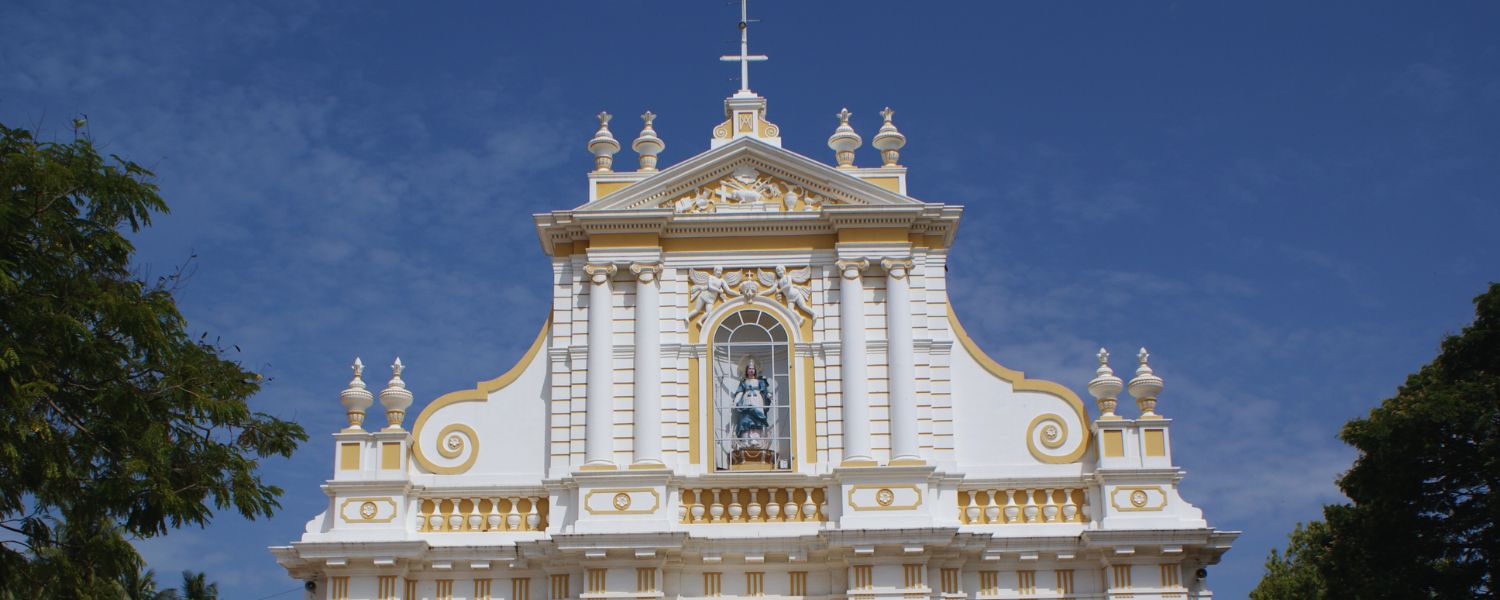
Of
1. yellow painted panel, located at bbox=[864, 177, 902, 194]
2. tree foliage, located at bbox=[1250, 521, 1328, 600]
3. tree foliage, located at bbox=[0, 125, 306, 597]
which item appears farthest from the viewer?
tree foliage, located at bbox=[1250, 521, 1328, 600]

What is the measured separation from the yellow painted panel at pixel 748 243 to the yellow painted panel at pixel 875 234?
202 millimetres

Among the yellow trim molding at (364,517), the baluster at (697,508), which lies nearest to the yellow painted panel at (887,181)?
the baluster at (697,508)

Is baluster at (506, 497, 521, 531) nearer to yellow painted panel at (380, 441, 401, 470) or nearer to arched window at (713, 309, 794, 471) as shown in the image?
yellow painted panel at (380, 441, 401, 470)

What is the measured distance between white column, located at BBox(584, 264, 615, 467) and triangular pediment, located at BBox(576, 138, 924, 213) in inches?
42.8

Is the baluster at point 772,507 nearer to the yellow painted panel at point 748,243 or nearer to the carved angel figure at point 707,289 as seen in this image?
the carved angel figure at point 707,289

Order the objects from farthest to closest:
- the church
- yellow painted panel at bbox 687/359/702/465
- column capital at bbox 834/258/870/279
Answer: column capital at bbox 834/258/870/279 < yellow painted panel at bbox 687/359/702/465 < the church

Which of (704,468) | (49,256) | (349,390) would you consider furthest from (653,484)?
(49,256)

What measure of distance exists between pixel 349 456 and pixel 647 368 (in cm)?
374


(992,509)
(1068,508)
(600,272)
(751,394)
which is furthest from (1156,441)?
(600,272)

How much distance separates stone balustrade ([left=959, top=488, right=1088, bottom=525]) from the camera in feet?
69.1

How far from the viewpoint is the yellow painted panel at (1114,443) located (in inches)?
829

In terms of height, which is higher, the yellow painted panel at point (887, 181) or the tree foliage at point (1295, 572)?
the yellow painted panel at point (887, 181)

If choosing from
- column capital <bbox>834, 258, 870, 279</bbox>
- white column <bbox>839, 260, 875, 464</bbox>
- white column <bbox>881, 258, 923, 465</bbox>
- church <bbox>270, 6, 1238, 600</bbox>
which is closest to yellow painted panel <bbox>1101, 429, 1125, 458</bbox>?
church <bbox>270, 6, 1238, 600</bbox>

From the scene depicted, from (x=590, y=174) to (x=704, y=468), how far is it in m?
4.21
